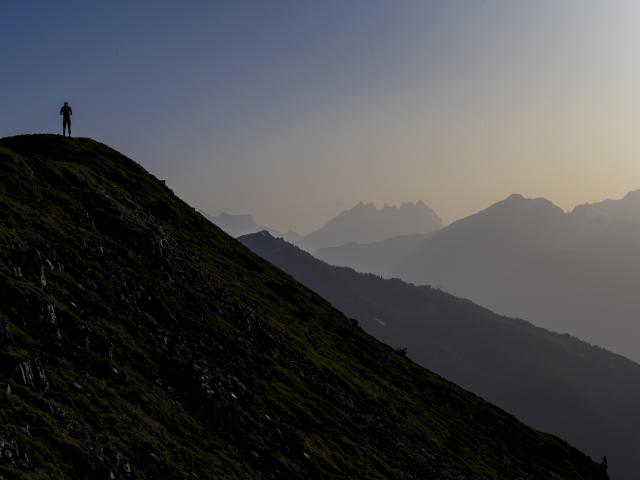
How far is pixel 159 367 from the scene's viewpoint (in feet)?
116

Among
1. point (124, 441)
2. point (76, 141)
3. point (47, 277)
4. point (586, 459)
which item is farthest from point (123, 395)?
point (586, 459)

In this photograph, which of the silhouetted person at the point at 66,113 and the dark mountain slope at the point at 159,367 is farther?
the silhouetted person at the point at 66,113

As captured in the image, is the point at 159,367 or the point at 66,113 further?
the point at 66,113

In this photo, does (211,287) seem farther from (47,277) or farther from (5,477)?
(5,477)

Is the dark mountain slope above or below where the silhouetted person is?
below

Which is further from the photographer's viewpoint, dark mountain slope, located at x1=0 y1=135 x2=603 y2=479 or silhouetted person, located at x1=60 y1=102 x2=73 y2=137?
silhouetted person, located at x1=60 y1=102 x2=73 y2=137

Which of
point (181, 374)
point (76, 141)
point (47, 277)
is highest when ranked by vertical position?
point (76, 141)

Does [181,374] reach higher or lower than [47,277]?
lower

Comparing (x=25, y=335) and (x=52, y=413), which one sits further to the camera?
(x=25, y=335)

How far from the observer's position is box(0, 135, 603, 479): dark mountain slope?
85.1ft

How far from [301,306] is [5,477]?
6433cm

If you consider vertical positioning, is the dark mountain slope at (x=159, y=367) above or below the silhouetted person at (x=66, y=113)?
below

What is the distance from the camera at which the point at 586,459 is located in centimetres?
10088

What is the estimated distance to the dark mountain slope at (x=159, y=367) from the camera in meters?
Result: 25.9
